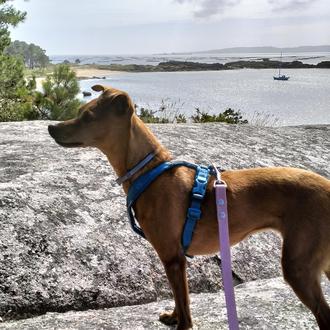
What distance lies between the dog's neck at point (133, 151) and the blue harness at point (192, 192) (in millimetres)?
80

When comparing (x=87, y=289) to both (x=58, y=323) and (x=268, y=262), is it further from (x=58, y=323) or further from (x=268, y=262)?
(x=268, y=262)

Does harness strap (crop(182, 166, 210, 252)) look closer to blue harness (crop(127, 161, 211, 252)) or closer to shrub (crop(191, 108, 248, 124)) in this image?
blue harness (crop(127, 161, 211, 252))

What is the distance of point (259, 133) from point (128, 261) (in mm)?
4073

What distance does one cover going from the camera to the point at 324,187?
10.8ft

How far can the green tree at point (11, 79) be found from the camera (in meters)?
16.1

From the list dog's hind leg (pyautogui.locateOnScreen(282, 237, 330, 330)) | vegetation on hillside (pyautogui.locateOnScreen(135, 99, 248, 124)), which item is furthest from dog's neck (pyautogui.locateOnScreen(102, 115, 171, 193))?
vegetation on hillside (pyautogui.locateOnScreen(135, 99, 248, 124))

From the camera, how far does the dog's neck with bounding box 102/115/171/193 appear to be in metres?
3.55

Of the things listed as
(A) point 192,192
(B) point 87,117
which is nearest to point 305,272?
(A) point 192,192

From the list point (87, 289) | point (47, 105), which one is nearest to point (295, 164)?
point (87, 289)

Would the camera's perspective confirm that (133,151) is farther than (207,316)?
No

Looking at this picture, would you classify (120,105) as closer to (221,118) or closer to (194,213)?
(194,213)

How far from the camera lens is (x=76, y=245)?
4.23 m

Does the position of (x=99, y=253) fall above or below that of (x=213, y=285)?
above

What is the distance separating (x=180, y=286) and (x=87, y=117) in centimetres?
140
